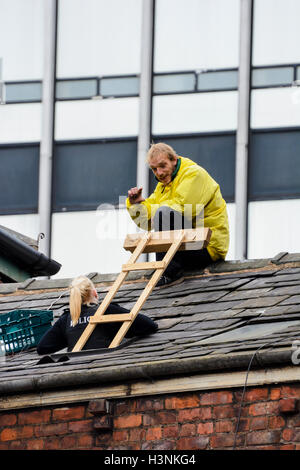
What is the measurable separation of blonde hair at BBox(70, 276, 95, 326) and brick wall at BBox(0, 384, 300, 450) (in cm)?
124

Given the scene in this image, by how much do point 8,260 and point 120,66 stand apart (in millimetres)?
9125

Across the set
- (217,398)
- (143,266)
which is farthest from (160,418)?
(143,266)

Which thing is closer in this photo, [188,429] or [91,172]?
[188,429]

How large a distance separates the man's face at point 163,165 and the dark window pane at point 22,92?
1226 centimetres

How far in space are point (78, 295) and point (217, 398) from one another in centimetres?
208

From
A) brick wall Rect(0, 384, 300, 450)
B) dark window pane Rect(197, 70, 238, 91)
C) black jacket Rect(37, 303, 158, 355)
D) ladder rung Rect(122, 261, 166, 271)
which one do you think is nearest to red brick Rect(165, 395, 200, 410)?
brick wall Rect(0, 384, 300, 450)

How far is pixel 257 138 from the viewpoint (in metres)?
26.5

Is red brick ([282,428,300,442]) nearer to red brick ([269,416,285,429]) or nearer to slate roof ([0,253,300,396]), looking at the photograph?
red brick ([269,416,285,429])

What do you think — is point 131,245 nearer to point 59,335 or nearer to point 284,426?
point 59,335

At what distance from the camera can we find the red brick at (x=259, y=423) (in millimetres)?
12586

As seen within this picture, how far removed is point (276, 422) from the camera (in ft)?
41.2

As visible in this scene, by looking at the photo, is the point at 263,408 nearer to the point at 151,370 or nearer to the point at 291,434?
the point at 291,434

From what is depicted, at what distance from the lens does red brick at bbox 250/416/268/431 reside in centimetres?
1259

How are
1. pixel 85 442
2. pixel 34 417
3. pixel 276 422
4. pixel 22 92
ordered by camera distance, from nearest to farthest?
pixel 276 422, pixel 85 442, pixel 34 417, pixel 22 92
